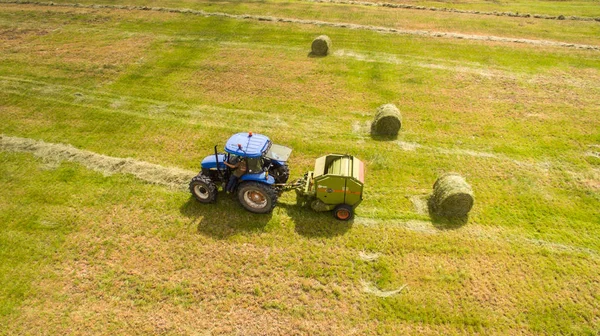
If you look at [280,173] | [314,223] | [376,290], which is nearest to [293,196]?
[280,173]

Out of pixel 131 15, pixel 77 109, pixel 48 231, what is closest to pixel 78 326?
pixel 48 231

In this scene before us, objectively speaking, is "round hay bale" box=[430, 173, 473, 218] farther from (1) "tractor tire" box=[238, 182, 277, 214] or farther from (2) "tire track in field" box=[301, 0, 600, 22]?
(2) "tire track in field" box=[301, 0, 600, 22]

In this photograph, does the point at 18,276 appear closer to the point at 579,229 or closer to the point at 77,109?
the point at 77,109

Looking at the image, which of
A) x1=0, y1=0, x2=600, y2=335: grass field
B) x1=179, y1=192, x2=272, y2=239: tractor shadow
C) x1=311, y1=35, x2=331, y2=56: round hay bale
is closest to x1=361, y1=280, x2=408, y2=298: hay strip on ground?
x1=0, y1=0, x2=600, y2=335: grass field

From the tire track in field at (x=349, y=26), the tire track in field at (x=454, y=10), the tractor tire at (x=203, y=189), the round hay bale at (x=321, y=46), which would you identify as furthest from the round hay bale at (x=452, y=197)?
the tire track in field at (x=454, y=10)

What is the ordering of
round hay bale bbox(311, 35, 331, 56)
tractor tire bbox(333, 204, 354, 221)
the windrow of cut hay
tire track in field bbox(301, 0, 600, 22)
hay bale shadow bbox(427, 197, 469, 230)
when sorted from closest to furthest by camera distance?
1. tractor tire bbox(333, 204, 354, 221)
2. hay bale shadow bbox(427, 197, 469, 230)
3. the windrow of cut hay
4. round hay bale bbox(311, 35, 331, 56)
5. tire track in field bbox(301, 0, 600, 22)
